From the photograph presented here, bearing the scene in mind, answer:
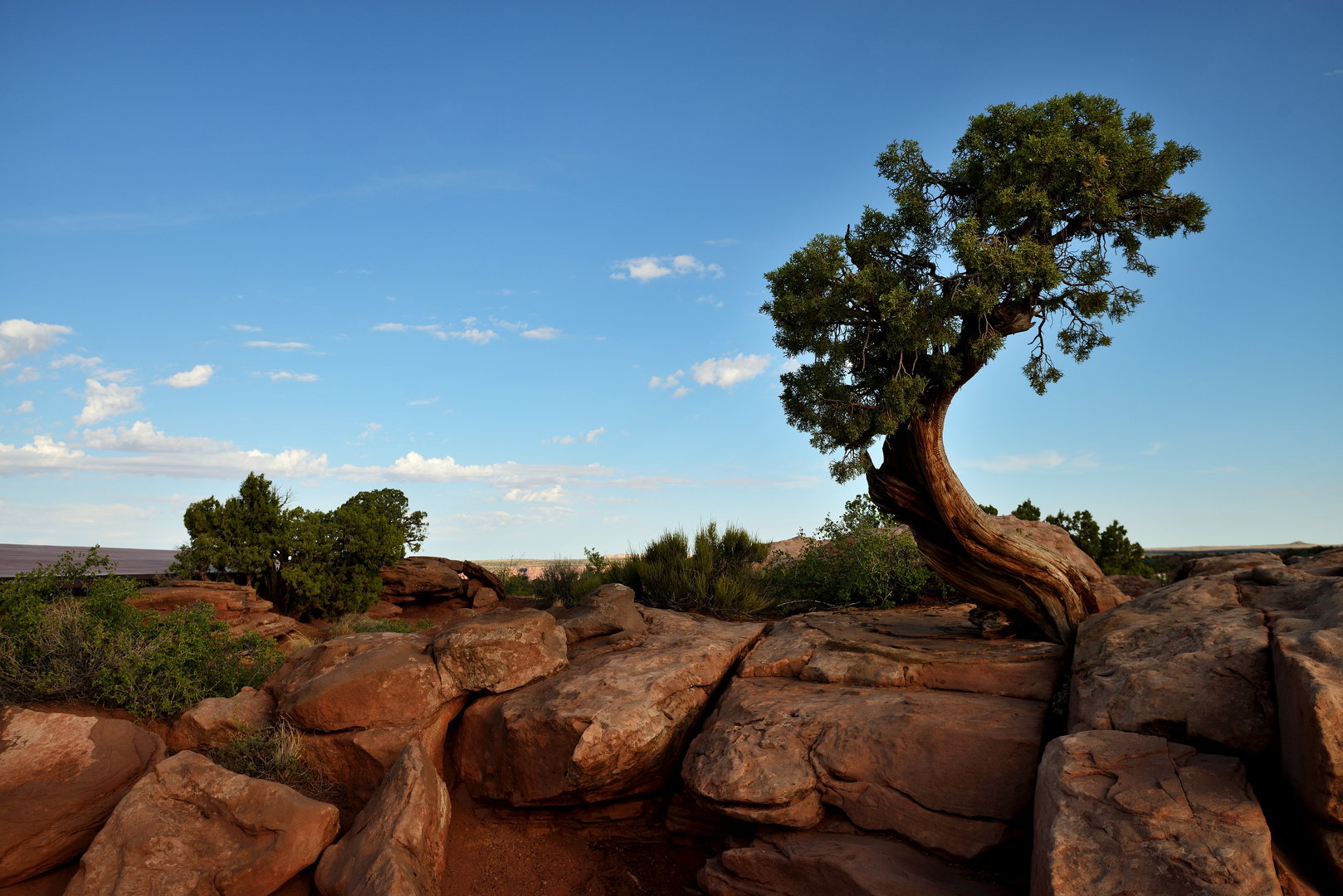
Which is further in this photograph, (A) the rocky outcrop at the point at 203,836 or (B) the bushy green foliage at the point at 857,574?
(B) the bushy green foliage at the point at 857,574

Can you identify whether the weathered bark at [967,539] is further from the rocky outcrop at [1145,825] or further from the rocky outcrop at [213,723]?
the rocky outcrop at [213,723]

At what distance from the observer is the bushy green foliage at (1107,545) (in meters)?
22.4

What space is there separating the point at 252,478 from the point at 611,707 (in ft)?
50.8

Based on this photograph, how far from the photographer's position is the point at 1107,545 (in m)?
22.7

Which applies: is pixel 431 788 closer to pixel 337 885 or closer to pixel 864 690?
pixel 337 885

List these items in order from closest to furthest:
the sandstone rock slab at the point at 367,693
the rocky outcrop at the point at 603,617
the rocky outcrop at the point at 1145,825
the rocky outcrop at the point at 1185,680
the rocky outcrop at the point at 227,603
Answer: the rocky outcrop at the point at 1145,825, the rocky outcrop at the point at 1185,680, the sandstone rock slab at the point at 367,693, the rocky outcrop at the point at 603,617, the rocky outcrop at the point at 227,603

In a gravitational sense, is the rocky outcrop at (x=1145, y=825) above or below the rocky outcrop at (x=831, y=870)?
above

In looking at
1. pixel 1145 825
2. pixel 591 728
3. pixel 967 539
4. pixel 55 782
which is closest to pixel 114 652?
pixel 55 782

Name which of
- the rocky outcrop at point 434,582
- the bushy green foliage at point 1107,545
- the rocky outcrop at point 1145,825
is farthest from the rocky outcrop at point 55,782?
the bushy green foliage at point 1107,545

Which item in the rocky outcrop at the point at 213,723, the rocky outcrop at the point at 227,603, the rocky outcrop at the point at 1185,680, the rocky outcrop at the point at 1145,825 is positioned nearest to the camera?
the rocky outcrop at the point at 1145,825

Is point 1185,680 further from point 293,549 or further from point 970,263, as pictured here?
point 293,549

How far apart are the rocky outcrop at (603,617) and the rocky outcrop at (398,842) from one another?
3288mm

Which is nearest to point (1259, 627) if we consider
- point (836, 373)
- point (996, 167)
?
point (836, 373)

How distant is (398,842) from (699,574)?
28.7ft
